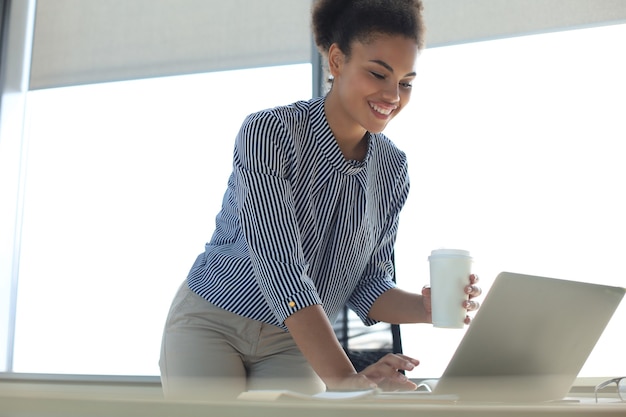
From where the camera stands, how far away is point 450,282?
121cm

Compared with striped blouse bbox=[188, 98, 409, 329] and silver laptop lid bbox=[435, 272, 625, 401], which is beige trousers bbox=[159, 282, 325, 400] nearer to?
striped blouse bbox=[188, 98, 409, 329]

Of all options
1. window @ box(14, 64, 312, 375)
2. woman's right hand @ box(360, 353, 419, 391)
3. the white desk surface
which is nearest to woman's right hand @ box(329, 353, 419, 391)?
woman's right hand @ box(360, 353, 419, 391)

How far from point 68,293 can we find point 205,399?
347 centimetres

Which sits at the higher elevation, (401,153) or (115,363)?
(401,153)

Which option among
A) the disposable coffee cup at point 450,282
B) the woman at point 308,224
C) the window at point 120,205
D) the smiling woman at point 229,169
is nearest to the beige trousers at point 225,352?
the woman at point 308,224

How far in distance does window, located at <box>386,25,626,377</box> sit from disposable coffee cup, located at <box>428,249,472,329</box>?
5.77ft

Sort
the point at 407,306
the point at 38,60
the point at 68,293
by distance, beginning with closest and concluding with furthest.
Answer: the point at 407,306 < the point at 68,293 < the point at 38,60

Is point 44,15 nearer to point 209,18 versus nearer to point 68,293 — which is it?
point 209,18

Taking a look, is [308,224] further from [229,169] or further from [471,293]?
[229,169]

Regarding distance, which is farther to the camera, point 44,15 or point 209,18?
point 44,15

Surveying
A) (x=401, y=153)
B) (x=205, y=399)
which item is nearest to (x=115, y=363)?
(x=401, y=153)

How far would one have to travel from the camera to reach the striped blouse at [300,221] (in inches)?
50.4

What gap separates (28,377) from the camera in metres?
3.50

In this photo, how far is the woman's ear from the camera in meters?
1.56
